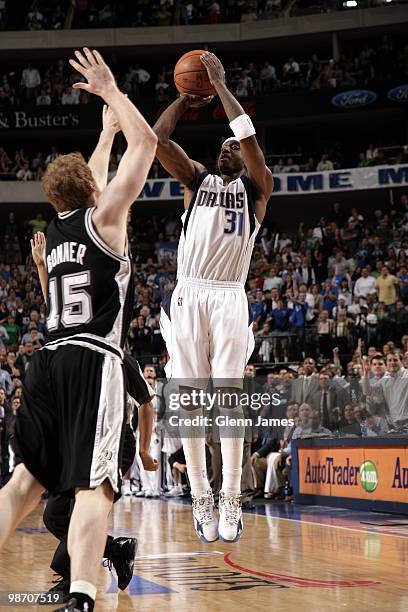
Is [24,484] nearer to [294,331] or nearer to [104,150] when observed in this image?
[104,150]

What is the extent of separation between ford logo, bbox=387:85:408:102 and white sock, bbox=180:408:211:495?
23.4 metres

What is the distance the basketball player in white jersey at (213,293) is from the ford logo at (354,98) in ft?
75.2

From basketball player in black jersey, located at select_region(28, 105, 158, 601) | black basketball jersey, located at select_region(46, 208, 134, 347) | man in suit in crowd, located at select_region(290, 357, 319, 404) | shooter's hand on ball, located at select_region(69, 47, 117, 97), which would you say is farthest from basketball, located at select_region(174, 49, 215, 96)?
man in suit in crowd, located at select_region(290, 357, 319, 404)

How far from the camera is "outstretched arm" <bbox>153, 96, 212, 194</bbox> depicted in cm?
606

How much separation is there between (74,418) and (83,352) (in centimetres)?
32

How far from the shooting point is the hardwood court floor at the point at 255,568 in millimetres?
5969

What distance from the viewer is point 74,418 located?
437 cm

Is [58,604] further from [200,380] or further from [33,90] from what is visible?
[33,90]

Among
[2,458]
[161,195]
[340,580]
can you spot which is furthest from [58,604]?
[161,195]

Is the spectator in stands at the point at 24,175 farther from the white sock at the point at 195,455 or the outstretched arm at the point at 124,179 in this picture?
the outstretched arm at the point at 124,179

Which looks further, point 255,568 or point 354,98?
point 354,98

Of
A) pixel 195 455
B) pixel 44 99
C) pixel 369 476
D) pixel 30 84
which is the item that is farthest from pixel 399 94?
pixel 195 455

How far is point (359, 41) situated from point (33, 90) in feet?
35.9

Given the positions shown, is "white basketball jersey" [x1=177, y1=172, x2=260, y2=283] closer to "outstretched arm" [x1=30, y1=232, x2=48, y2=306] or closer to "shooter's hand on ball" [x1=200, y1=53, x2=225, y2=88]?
"shooter's hand on ball" [x1=200, y1=53, x2=225, y2=88]
